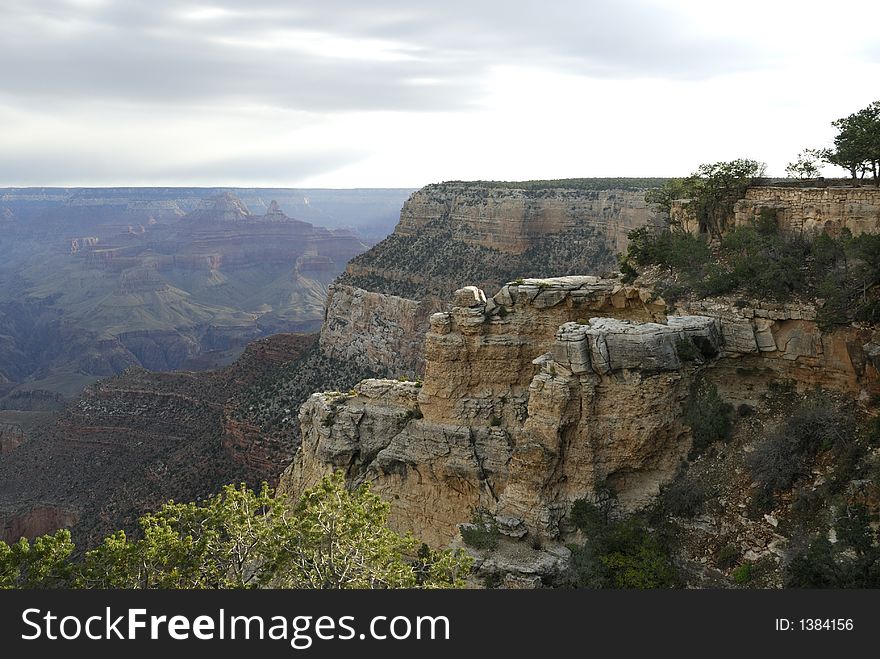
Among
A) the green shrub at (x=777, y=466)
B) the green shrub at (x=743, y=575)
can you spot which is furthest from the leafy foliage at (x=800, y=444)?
the green shrub at (x=743, y=575)

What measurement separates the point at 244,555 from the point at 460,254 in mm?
66120

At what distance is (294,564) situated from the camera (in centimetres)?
1766

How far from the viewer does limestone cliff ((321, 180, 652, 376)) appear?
7375 centimetres

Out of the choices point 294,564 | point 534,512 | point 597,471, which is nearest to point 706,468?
point 597,471

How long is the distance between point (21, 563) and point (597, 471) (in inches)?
639

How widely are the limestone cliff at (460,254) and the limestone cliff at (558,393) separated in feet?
137

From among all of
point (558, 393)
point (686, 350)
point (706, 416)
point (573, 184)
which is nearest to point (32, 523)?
point (558, 393)

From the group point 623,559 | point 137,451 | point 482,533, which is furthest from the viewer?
point 137,451

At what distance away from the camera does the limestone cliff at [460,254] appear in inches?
2904

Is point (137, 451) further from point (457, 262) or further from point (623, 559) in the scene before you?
point (623, 559)

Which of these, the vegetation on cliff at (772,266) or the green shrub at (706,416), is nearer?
the vegetation on cliff at (772,266)

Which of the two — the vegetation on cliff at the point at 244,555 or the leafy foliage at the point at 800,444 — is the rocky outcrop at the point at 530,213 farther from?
the vegetation on cliff at the point at 244,555

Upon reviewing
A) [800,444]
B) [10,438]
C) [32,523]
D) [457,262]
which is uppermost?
[457,262]

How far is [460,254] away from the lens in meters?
81.9
